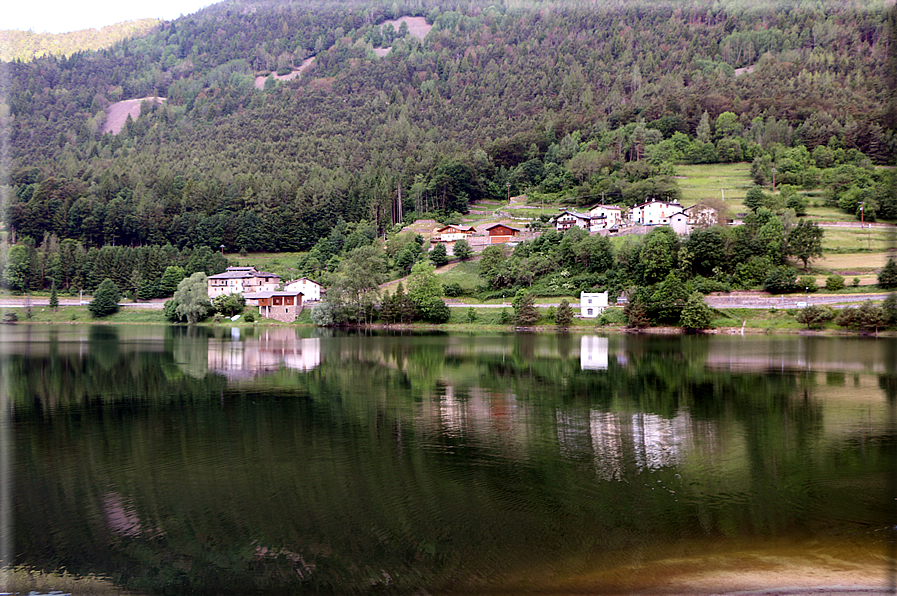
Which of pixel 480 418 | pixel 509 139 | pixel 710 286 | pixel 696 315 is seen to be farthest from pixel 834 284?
pixel 509 139

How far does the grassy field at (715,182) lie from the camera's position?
89.1 metres

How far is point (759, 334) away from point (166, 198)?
109 meters

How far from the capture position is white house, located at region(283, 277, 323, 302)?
7975cm

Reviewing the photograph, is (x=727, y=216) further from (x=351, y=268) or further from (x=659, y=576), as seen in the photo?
(x=659, y=576)

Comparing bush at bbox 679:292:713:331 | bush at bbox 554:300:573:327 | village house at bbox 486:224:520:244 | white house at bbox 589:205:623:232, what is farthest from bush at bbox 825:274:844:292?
village house at bbox 486:224:520:244

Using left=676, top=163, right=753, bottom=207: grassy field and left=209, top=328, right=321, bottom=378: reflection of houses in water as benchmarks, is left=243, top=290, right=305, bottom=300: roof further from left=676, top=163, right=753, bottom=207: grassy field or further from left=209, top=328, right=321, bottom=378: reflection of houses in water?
left=676, top=163, right=753, bottom=207: grassy field

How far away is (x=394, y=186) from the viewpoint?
384 feet

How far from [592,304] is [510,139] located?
2864 inches

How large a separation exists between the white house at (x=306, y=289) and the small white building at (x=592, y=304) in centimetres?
3397

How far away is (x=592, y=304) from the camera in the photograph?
204 ft

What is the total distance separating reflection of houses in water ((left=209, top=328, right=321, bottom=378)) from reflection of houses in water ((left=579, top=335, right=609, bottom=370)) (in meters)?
13.8

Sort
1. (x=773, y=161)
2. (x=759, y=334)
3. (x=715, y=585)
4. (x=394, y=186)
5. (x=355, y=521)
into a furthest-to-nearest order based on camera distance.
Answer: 1. (x=394, y=186)
2. (x=773, y=161)
3. (x=759, y=334)
4. (x=355, y=521)
5. (x=715, y=585)

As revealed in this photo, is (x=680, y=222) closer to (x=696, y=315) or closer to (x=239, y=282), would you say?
(x=696, y=315)

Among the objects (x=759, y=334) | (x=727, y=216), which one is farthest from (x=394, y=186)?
(x=759, y=334)
